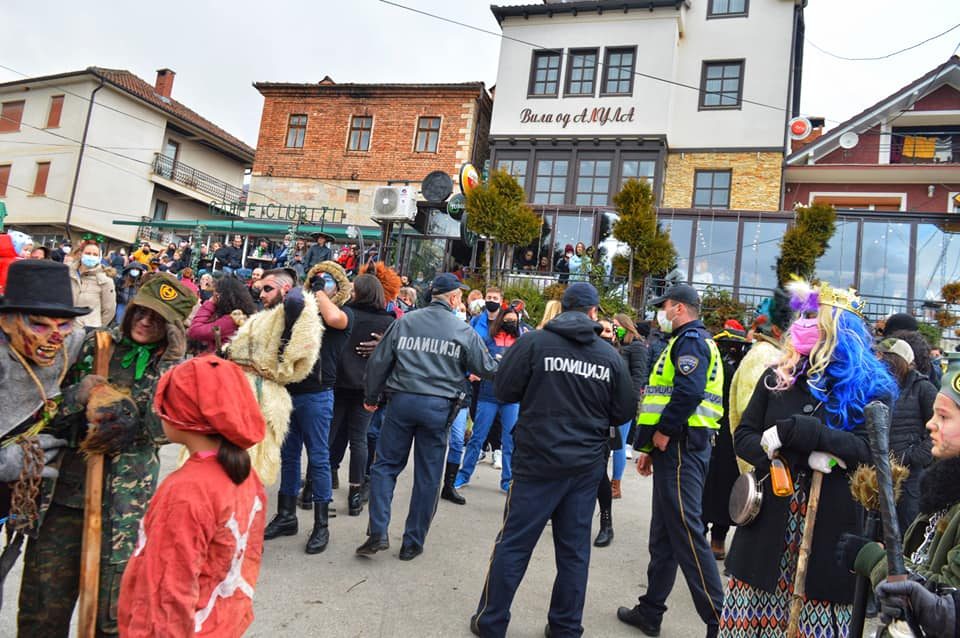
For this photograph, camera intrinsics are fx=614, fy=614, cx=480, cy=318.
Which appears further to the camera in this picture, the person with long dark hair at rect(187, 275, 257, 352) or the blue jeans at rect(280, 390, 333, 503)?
the person with long dark hair at rect(187, 275, 257, 352)

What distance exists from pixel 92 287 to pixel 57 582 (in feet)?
20.8

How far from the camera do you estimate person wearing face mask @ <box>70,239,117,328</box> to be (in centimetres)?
755

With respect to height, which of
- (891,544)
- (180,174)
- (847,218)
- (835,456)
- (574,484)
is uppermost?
(180,174)

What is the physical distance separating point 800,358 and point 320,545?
3.45m

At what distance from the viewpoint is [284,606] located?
142 inches

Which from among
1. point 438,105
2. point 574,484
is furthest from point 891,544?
point 438,105

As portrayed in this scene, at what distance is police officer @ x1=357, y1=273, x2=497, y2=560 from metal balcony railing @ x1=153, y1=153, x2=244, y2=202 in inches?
1203

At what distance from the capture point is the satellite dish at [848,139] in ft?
67.1

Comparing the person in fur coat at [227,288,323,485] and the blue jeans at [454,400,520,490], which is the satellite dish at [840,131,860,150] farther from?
the person in fur coat at [227,288,323,485]

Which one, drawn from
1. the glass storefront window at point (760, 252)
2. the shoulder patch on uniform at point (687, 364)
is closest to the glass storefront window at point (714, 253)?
the glass storefront window at point (760, 252)

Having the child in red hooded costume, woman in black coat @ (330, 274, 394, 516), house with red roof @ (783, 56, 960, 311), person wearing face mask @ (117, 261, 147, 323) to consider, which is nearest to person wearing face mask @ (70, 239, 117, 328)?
person wearing face mask @ (117, 261, 147, 323)

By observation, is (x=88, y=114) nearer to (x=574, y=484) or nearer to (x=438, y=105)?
(x=438, y=105)

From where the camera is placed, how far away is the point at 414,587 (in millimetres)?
4066

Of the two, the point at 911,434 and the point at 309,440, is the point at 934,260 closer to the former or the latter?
the point at 911,434
